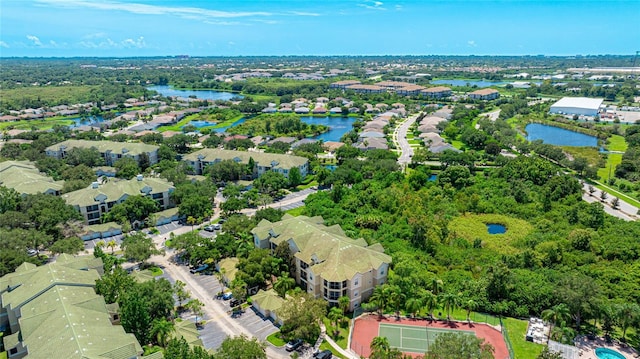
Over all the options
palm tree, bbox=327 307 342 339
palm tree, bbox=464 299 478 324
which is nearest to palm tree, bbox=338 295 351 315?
palm tree, bbox=327 307 342 339

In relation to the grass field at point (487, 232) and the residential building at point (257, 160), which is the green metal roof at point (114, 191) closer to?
the residential building at point (257, 160)

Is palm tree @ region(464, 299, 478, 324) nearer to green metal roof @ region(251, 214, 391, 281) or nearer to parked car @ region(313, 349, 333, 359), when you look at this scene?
green metal roof @ region(251, 214, 391, 281)

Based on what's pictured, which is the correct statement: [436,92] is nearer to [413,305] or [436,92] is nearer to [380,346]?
[413,305]

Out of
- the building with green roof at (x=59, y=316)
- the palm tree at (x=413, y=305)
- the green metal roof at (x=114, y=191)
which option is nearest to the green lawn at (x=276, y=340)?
the building with green roof at (x=59, y=316)

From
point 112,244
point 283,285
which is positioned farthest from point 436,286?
point 112,244

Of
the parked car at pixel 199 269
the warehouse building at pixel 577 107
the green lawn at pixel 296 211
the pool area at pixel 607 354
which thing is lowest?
the parked car at pixel 199 269

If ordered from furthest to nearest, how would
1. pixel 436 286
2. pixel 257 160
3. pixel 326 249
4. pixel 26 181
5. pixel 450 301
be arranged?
pixel 257 160
pixel 26 181
pixel 326 249
pixel 436 286
pixel 450 301

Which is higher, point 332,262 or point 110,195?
point 110,195
